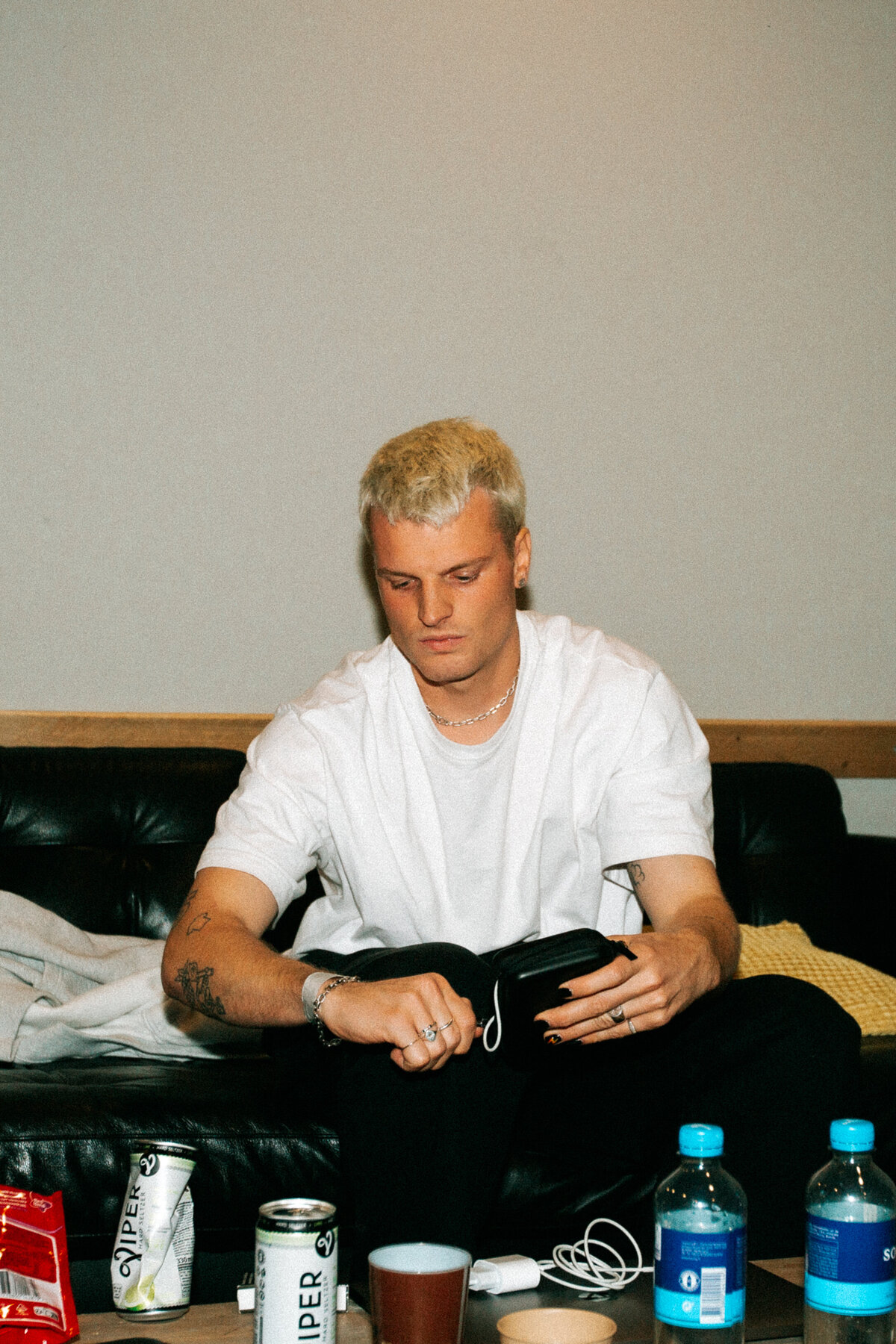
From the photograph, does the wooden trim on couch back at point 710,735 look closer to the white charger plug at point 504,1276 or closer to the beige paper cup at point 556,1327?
the white charger plug at point 504,1276

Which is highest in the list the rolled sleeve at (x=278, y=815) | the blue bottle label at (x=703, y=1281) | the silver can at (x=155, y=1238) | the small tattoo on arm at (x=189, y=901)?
the rolled sleeve at (x=278, y=815)

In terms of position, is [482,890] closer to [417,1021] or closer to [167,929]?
[417,1021]

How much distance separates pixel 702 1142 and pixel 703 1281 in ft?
0.31

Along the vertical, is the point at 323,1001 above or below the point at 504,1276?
above

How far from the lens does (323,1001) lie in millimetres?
1206

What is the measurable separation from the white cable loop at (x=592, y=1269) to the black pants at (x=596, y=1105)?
0.30 ft

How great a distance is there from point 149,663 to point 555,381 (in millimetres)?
1019

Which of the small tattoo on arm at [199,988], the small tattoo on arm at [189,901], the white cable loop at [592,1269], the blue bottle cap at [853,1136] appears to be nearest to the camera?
the blue bottle cap at [853,1136]

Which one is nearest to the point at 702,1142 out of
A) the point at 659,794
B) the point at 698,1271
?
the point at 698,1271

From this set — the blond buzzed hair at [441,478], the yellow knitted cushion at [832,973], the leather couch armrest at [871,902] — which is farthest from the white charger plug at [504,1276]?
the leather couch armrest at [871,902]

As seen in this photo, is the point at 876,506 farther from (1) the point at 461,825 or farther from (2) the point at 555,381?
(1) the point at 461,825

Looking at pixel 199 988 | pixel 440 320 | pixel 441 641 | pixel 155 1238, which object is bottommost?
pixel 155 1238

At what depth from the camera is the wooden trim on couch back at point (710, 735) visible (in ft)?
7.78

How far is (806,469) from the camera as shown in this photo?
9.23 ft
